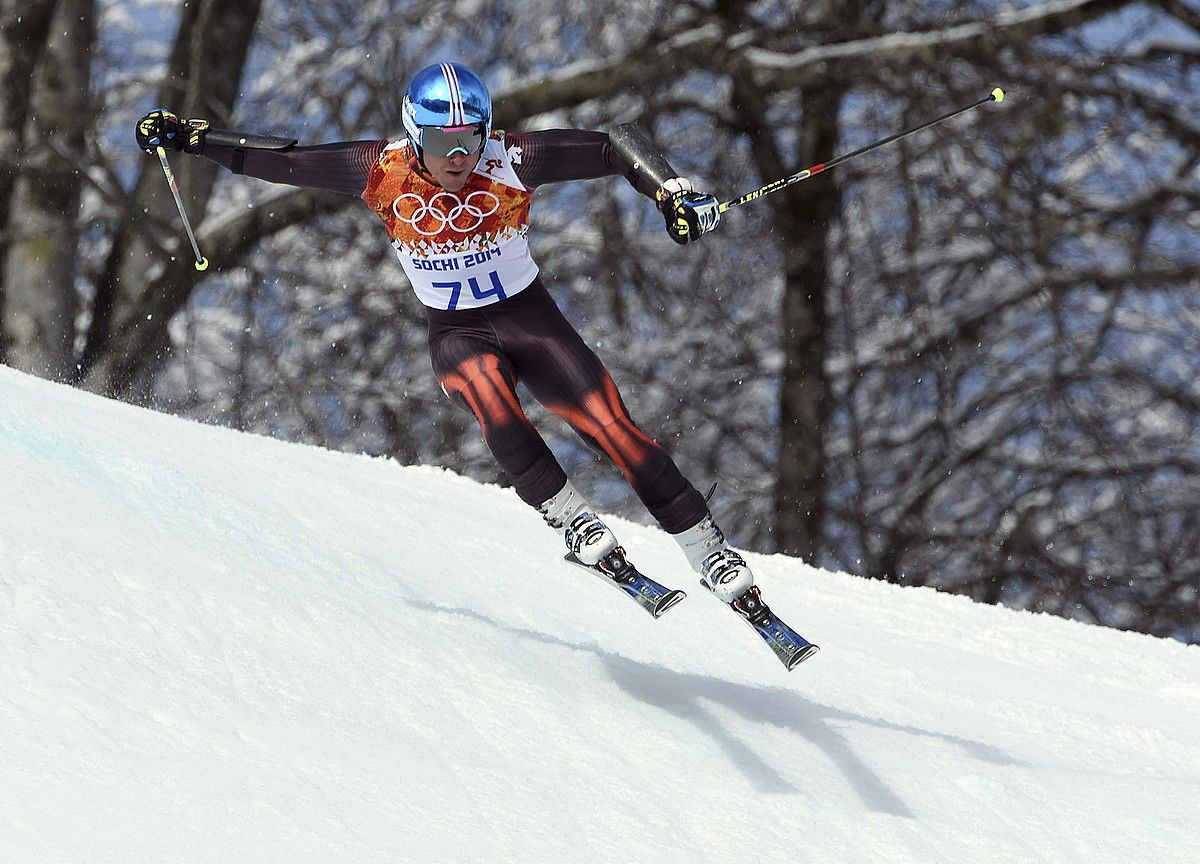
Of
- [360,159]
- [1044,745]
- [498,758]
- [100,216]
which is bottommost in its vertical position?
[1044,745]

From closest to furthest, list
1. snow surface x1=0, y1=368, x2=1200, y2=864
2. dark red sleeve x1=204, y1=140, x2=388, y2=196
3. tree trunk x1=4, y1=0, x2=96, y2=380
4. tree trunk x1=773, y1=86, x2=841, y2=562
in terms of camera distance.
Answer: snow surface x1=0, y1=368, x2=1200, y2=864 → dark red sleeve x1=204, y1=140, x2=388, y2=196 → tree trunk x1=4, y1=0, x2=96, y2=380 → tree trunk x1=773, y1=86, x2=841, y2=562

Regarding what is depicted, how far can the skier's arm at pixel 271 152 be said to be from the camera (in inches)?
192

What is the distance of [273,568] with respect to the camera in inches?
199

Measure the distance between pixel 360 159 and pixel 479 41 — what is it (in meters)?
13.0

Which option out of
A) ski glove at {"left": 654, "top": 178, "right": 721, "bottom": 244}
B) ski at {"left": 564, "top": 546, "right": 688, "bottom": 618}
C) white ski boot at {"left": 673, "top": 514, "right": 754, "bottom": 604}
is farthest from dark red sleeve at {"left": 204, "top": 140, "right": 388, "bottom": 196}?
white ski boot at {"left": 673, "top": 514, "right": 754, "bottom": 604}

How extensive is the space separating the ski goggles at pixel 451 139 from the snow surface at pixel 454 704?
57.6 inches

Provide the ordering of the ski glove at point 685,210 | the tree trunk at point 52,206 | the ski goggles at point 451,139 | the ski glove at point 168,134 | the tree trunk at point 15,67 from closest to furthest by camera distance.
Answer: the ski glove at point 685,210
the ski goggles at point 451,139
the ski glove at point 168,134
the tree trunk at point 52,206
the tree trunk at point 15,67

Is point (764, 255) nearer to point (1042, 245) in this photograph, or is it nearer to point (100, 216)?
point (1042, 245)

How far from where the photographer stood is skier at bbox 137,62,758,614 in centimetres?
462

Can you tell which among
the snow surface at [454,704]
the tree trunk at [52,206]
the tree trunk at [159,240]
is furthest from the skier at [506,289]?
the tree trunk at [52,206]

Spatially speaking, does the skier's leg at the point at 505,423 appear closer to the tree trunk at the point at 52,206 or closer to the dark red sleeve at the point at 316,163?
the dark red sleeve at the point at 316,163

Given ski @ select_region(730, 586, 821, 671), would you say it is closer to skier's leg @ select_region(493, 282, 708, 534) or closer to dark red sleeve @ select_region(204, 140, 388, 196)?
skier's leg @ select_region(493, 282, 708, 534)

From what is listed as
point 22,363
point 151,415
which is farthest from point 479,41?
point 151,415

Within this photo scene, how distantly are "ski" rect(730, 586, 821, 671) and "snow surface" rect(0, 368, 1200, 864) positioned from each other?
Answer: 350mm
